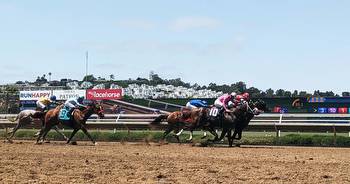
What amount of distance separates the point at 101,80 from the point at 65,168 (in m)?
111

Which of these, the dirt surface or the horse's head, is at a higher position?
the horse's head

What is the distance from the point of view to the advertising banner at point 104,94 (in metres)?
60.7

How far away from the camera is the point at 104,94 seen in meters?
61.6

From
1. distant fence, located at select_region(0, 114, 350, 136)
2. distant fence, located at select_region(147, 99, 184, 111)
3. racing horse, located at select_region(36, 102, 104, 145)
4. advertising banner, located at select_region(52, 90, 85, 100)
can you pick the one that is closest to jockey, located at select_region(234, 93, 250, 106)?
distant fence, located at select_region(0, 114, 350, 136)

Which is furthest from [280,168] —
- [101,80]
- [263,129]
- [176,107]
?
[101,80]

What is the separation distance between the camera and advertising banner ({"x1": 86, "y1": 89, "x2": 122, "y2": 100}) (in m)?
60.7

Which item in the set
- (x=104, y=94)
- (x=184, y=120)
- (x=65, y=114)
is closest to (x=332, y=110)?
(x=104, y=94)

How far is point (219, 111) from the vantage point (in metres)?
20.7

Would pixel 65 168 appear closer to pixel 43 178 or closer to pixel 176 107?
pixel 43 178

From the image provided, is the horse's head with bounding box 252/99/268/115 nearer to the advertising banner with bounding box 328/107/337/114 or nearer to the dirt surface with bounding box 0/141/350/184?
the dirt surface with bounding box 0/141/350/184

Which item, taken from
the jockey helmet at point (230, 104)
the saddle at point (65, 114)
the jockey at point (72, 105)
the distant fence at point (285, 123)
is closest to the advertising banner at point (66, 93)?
the distant fence at point (285, 123)

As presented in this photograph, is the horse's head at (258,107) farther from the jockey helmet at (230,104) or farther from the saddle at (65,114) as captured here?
the saddle at (65,114)

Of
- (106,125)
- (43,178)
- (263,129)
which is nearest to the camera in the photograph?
(43,178)

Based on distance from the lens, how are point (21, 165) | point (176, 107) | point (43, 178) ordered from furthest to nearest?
point (176, 107), point (21, 165), point (43, 178)
